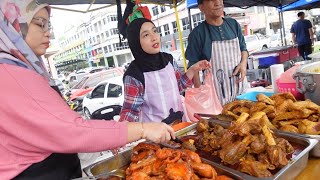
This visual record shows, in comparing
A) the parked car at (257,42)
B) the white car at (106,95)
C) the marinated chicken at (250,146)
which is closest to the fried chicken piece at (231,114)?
the marinated chicken at (250,146)

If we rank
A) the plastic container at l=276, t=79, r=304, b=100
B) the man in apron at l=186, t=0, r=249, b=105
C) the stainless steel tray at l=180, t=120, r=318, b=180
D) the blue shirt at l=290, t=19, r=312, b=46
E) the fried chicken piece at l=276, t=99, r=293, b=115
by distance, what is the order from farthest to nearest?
1. the blue shirt at l=290, t=19, r=312, b=46
2. the man in apron at l=186, t=0, r=249, b=105
3. the plastic container at l=276, t=79, r=304, b=100
4. the fried chicken piece at l=276, t=99, r=293, b=115
5. the stainless steel tray at l=180, t=120, r=318, b=180

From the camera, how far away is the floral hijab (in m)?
1.12

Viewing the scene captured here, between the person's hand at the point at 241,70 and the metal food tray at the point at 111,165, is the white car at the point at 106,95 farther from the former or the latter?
the metal food tray at the point at 111,165

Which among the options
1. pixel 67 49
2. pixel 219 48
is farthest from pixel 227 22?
pixel 67 49

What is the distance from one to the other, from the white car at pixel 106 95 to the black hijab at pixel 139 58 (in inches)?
249

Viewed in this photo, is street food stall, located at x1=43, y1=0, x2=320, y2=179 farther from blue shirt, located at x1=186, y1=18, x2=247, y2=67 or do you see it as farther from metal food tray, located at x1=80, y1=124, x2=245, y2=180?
blue shirt, located at x1=186, y1=18, x2=247, y2=67

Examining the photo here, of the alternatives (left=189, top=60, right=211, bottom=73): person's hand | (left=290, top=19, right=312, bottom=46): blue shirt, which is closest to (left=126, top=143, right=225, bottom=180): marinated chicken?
(left=189, top=60, right=211, bottom=73): person's hand

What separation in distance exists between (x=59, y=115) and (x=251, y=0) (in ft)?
27.7

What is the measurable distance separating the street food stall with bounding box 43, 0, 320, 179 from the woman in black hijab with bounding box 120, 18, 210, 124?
23.8 inches

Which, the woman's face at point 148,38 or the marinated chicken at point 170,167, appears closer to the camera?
the marinated chicken at point 170,167

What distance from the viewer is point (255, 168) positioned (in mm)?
1005

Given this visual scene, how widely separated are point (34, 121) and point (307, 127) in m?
1.24

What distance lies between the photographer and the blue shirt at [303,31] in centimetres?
884

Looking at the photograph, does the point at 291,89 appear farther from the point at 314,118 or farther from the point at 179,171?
the point at 179,171
